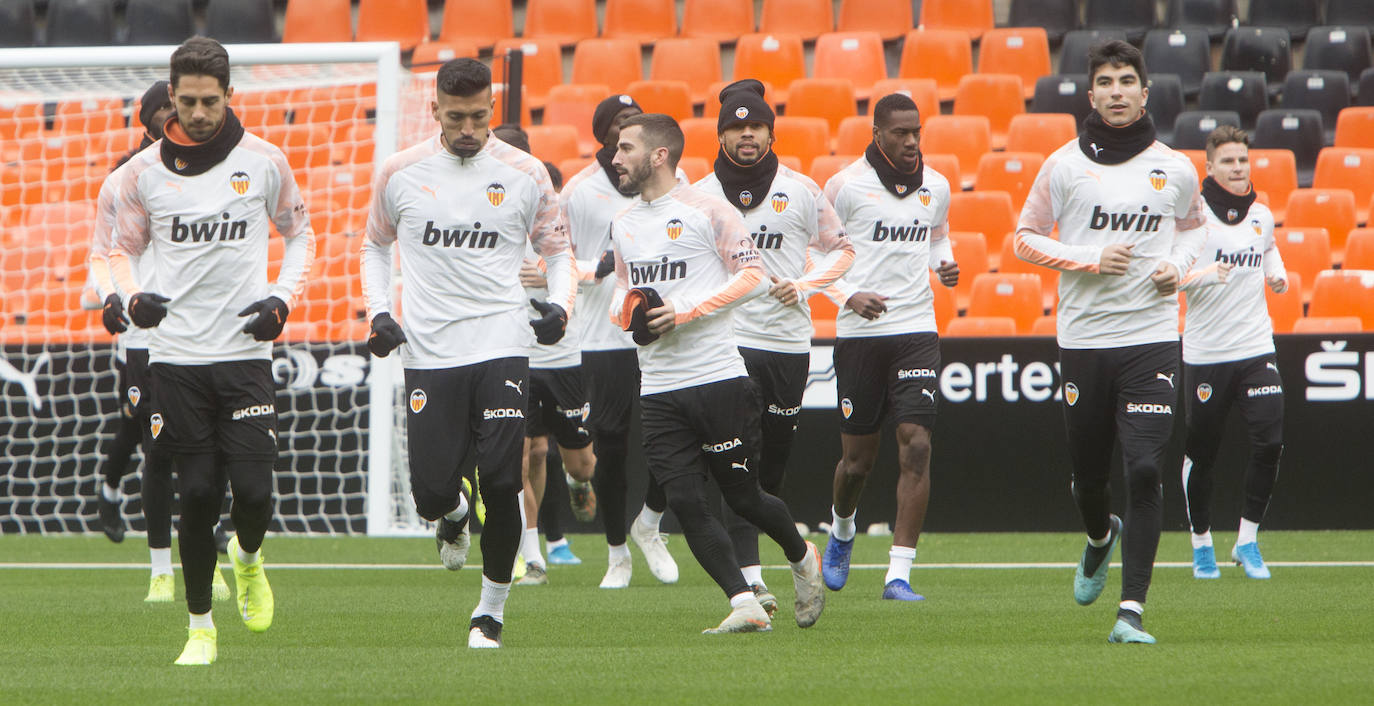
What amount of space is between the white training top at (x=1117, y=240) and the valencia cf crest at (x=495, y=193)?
1.97 m

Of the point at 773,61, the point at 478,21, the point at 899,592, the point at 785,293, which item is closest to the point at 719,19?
the point at 773,61

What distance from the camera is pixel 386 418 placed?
11.5m

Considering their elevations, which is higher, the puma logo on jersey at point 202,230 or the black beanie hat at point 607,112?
the black beanie hat at point 607,112

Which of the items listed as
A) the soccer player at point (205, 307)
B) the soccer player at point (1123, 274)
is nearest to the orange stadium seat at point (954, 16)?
the soccer player at point (1123, 274)

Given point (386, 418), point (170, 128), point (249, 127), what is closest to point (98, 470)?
point (386, 418)

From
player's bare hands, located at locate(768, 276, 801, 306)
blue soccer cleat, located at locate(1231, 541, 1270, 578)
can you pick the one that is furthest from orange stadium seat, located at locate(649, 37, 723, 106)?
player's bare hands, located at locate(768, 276, 801, 306)

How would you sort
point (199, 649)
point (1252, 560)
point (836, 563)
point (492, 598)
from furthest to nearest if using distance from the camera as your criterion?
point (1252, 560)
point (836, 563)
point (492, 598)
point (199, 649)

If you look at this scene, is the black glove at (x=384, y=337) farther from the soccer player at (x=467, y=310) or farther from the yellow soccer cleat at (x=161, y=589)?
the yellow soccer cleat at (x=161, y=589)

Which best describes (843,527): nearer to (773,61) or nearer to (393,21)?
(773,61)

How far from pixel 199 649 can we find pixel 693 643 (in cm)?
171

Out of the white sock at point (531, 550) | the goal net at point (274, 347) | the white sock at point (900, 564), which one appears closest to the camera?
the white sock at point (900, 564)

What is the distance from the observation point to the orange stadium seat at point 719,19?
663 inches

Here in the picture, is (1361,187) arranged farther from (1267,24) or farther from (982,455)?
(982,455)

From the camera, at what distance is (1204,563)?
348 inches
